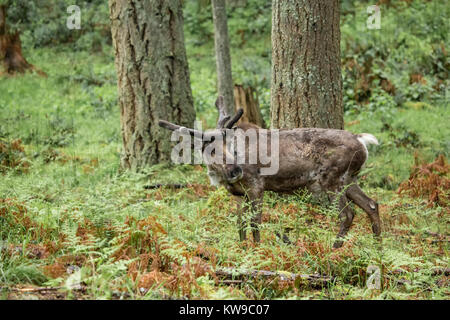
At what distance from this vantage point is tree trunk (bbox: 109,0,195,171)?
880 cm

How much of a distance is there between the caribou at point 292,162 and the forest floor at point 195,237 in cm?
26

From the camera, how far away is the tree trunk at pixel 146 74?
28.9ft

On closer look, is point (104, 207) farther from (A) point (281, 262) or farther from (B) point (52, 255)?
(A) point (281, 262)

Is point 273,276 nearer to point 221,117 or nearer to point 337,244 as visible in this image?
point 337,244

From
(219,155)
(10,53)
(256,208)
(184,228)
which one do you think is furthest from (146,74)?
(10,53)

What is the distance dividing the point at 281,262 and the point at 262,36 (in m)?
17.2

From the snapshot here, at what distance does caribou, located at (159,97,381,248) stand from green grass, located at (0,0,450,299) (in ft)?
0.80

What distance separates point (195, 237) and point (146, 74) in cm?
423

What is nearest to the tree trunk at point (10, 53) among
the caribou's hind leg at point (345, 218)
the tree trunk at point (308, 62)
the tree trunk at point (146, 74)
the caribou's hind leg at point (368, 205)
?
the tree trunk at point (146, 74)

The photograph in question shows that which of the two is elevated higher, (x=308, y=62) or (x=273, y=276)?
(x=308, y=62)

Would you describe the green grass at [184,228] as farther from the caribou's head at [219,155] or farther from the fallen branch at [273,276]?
the caribou's head at [219,155]

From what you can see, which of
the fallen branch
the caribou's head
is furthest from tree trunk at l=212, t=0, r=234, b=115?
the fallen branch

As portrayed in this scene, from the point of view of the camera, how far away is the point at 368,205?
6.40 m

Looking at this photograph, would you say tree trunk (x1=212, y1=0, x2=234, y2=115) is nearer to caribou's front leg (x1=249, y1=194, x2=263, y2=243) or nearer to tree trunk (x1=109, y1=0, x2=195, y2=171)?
tree trunk (x1=109, y1=0, x2=195, y2=171)
